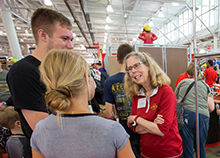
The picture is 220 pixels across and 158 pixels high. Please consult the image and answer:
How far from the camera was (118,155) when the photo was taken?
58cm

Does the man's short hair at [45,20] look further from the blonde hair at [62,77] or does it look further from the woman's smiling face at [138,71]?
the woman's smiling face at [138,71]

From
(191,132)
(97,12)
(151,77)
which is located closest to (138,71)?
(151,77)

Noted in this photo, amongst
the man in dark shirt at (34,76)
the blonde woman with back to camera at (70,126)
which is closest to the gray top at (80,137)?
the blonde woman with back to camera at (70,126)

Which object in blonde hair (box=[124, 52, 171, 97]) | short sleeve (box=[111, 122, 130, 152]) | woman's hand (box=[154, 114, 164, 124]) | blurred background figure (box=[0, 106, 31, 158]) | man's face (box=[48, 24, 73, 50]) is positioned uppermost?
man's face (box=[48, 24, 73, 50])

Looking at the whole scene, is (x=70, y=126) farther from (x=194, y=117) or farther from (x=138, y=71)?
(x=194, y=117)

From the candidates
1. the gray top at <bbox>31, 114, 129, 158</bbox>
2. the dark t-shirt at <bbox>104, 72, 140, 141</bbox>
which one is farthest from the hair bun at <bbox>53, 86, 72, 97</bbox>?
the dark t-shirt at <bbox>104, 72, 140, 141</bbox>

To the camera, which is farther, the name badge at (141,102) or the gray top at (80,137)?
the name badge at (141,102)

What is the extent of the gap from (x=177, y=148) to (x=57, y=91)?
115 cm

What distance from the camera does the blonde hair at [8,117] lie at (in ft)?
5.16

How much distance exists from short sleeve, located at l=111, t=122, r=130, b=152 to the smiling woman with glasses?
1.87 ft

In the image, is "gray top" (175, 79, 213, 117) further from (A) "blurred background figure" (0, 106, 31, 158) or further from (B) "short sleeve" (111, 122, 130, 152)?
(A) "blurred background figure" (0, 106, 31, 158)

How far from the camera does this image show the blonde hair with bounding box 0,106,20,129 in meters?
1.57

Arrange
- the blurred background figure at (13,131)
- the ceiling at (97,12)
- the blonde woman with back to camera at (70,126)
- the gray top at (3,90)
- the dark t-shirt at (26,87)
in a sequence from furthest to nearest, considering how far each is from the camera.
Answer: the ceiling at (97,12) → the gray top at (3,90) → the blurred background figure at (13,131) → the dark t-shirt at (26,87) → the blonde woman with back to camera at (70,126)

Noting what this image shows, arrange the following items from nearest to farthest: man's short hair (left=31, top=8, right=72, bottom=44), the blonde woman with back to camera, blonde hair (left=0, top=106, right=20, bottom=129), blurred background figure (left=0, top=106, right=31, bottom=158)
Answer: the blonde woman with back to camera, man's short hair (left=31, top=8, right=72, bottom=44), blurred background figure (left=0, top=106, right=31, bottom=158), blonde hair (left=0, top=106, right=20, bottom=129)
